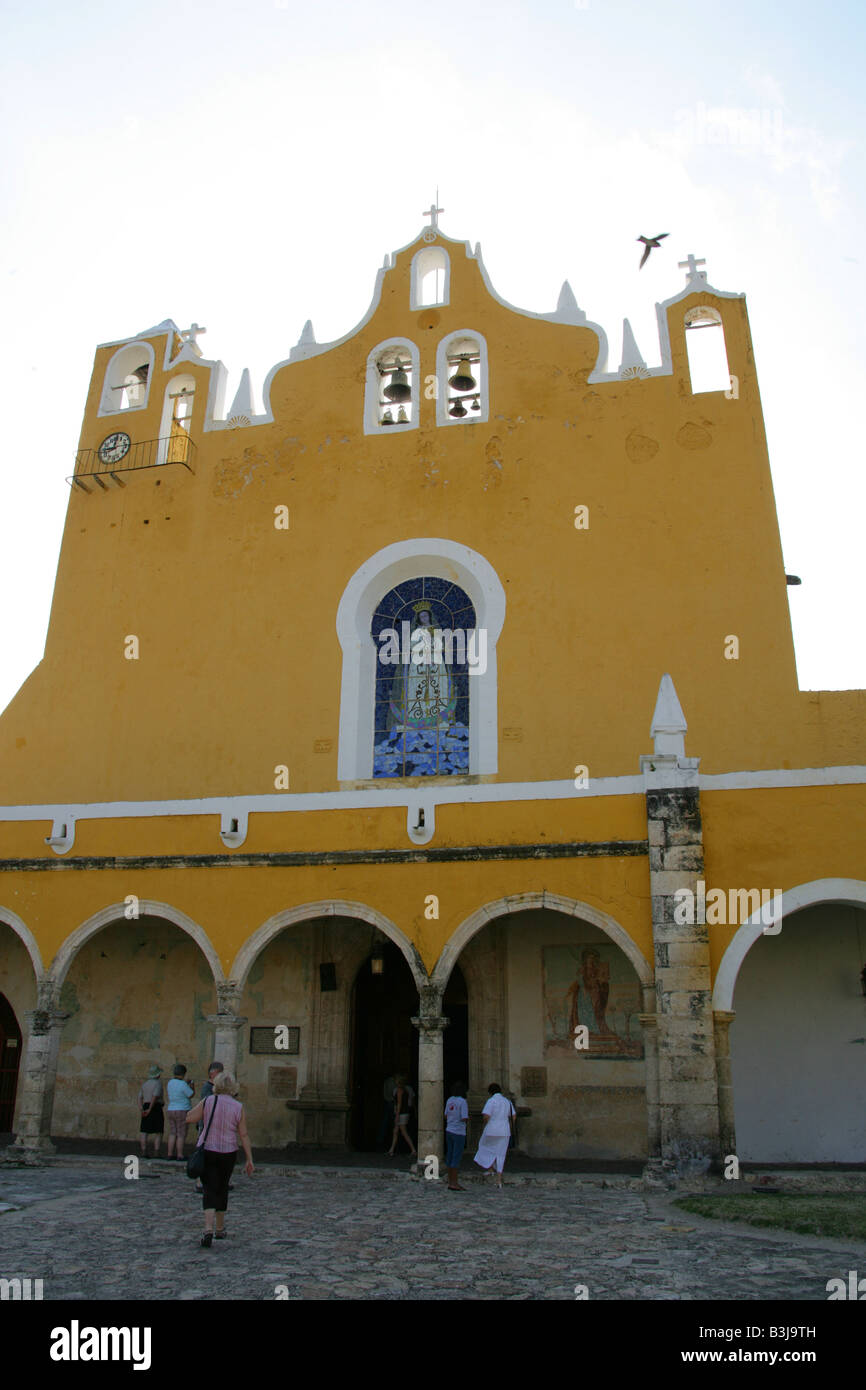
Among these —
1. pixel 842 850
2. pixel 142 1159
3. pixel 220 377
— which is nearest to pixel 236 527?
pixel 220 377

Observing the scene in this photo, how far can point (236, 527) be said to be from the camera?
12.8 m

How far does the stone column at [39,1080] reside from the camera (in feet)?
32.0

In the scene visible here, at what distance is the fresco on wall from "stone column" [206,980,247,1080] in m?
3.17

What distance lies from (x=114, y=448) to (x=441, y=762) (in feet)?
21.4

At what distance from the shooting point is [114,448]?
1384cm

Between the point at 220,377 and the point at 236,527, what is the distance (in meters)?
2.51

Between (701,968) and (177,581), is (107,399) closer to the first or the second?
(177,581)

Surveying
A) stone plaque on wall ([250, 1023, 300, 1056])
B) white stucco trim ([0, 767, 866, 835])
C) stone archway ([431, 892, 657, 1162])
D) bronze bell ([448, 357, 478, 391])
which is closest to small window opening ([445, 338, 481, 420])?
bronze bell ([448, 357, 478, 391])

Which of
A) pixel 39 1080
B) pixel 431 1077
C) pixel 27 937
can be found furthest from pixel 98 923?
pixel 431 1077

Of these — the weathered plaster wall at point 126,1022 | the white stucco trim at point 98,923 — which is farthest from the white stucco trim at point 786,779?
the weathered plaster wall at point 126,1022

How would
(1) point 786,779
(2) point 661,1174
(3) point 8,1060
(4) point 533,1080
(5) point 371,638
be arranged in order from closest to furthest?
(2) point 661,1174, (1) point 786,779, (4) point 533,1080, (5) point 371,638, (3) point 8,1060

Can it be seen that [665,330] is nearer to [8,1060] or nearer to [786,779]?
[786,779]

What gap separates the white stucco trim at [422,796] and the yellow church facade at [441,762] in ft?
0.11

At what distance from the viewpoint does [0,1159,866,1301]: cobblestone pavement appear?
4.99 m
